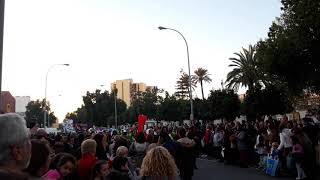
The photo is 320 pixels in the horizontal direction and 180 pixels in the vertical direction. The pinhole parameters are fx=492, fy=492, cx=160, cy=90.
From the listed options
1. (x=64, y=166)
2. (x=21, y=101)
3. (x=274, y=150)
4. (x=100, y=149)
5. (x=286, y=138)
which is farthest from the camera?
(x=21, y=101)

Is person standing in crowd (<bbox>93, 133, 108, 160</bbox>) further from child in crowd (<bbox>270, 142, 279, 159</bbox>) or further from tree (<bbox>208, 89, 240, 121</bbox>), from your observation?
tree (<bbox>208, 89, 240, 121</bbox>)

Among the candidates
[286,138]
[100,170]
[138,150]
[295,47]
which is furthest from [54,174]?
[295,47]

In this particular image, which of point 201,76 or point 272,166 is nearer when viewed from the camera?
point 272,166

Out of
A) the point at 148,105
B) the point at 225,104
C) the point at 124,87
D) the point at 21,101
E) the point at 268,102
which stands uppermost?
the point at 124,87

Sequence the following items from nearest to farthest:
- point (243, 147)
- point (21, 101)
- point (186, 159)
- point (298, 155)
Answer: point (186, 159) < point (298, 155) < point (243, 147) < point (21, 101)

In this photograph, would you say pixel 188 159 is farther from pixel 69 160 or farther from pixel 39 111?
pixel 39 111

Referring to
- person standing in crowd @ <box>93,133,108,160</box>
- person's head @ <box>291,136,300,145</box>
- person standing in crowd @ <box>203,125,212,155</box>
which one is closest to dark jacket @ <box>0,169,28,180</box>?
person standing in crowd @ <box>93,133,108,160</box>

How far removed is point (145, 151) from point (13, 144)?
1031cm

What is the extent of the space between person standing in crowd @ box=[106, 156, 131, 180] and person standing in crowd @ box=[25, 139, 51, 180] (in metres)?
2.94

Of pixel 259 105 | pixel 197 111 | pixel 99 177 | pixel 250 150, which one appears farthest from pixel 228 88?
pixel 99 177

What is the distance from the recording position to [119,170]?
7168 mm

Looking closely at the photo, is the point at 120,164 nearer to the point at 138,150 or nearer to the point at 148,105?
the point at 138,150

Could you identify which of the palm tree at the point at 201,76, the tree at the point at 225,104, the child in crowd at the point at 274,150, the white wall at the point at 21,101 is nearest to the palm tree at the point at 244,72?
the tree at the point at 225,104

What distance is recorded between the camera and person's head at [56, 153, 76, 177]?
6.17 metres
